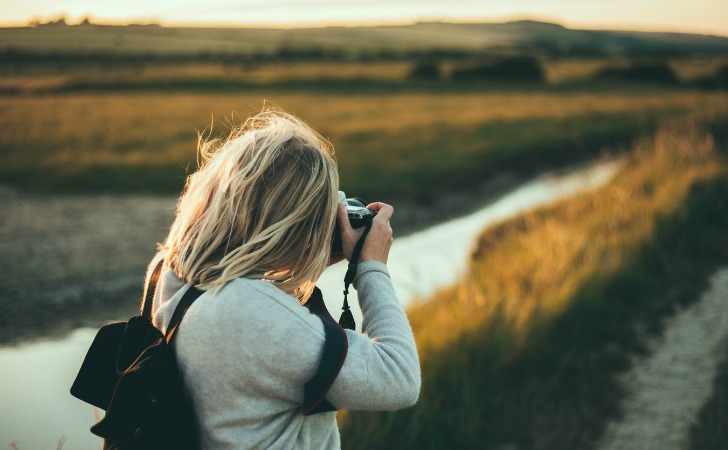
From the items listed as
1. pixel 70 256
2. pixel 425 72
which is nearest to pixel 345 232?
pixel 70 256

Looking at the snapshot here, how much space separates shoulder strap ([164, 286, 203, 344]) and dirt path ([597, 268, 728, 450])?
9.67 feet

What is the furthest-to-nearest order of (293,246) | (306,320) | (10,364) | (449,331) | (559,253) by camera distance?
(559,253) → (10,364) → (449,331) → (293,246) → (306,320)

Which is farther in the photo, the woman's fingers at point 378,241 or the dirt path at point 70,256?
the dirt path at point 70,256

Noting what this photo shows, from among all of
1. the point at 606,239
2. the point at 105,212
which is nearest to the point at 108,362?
the point at 606,239

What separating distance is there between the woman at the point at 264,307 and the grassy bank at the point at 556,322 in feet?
5.58

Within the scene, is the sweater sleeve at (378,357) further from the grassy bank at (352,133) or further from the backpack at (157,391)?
the grassy bank at (352,133)

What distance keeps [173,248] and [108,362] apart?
292mm

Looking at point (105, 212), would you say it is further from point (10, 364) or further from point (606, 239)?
point (606, 239)

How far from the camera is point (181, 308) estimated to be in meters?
1.35

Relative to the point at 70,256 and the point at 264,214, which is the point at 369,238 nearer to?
the point at 264,214

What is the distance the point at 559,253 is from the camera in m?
5.58

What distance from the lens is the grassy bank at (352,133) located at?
11.9 m

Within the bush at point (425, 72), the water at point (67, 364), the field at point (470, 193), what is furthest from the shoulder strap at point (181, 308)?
the bush at point (425, 72)

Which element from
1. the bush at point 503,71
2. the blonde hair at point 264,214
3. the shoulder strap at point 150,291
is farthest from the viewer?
the bush at point 503,71
